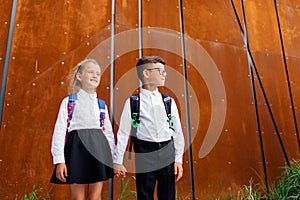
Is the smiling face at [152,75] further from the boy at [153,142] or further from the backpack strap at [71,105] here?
the backpack strap at [71,105]

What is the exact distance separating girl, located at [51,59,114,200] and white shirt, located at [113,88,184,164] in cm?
8

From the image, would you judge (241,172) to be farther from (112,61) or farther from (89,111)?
(89,111)

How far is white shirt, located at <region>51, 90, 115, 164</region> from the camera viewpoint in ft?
6.50

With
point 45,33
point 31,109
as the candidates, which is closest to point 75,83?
point 31,109

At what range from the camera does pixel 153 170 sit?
2039 mm

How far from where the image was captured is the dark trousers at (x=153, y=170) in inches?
79.3

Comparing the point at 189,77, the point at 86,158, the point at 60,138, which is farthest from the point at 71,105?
the point at 189,77

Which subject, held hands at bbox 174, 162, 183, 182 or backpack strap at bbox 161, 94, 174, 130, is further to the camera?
backpack strap at bbox 161, 94, 174, 130

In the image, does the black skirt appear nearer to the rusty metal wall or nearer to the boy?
the boy

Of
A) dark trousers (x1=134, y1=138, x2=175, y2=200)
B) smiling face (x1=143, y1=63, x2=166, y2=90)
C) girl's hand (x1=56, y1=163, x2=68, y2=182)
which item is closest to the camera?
girl's hand (x1=56, y1=163, x2=68, y2=182)

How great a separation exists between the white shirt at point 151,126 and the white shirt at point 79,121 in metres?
0.09

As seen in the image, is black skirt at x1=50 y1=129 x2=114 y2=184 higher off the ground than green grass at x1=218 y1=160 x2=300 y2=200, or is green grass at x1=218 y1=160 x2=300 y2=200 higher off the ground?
black skirt at x1=50 y1=129 x2=114 y2=184

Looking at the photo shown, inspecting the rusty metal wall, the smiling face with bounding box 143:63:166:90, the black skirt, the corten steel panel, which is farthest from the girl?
the corten steel panel

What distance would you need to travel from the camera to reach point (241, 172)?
11.4 ft
